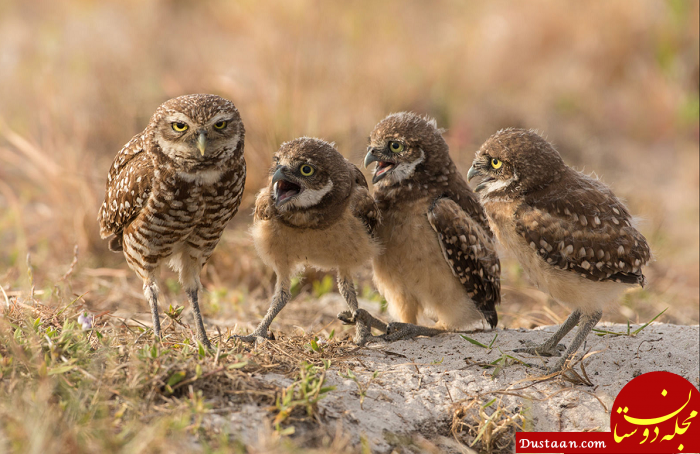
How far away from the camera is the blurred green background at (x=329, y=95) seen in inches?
238

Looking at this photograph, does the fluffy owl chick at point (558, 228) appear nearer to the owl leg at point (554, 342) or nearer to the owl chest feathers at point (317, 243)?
the owl leg at point (554, 342)

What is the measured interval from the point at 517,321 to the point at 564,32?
7787mm

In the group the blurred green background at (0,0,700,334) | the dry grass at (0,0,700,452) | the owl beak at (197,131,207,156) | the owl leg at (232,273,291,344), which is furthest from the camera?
the blurred green background at (0,0,700,334)

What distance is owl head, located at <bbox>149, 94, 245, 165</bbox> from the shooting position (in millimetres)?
3443

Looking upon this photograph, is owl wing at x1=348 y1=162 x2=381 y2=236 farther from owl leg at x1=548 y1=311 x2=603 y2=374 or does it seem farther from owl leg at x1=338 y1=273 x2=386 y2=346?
owl leg at x1=548 y1=311 x2=603 y2=374

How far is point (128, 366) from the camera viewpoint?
2.81m

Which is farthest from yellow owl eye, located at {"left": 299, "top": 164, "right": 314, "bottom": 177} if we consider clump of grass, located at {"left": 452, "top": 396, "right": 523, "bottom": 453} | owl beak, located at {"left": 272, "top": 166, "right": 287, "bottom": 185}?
clump of grass, located at {"left": 452, "top": 396, "right": 523, "bottom": 453}

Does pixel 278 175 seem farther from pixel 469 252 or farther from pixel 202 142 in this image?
pixel 469 252

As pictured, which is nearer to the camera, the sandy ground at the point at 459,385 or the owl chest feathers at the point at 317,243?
the sandy ground at the point at 459,385

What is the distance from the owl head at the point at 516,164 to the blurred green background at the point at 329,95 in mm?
1458

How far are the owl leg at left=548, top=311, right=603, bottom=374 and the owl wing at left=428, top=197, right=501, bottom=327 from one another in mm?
699

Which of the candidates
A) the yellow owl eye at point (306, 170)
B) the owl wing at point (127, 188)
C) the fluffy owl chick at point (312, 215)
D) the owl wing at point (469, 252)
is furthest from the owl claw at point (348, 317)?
the owl wing at point (127, 188)

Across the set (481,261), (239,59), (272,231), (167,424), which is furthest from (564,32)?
(167,424)

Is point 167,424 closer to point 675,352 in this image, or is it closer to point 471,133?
point 675,352
